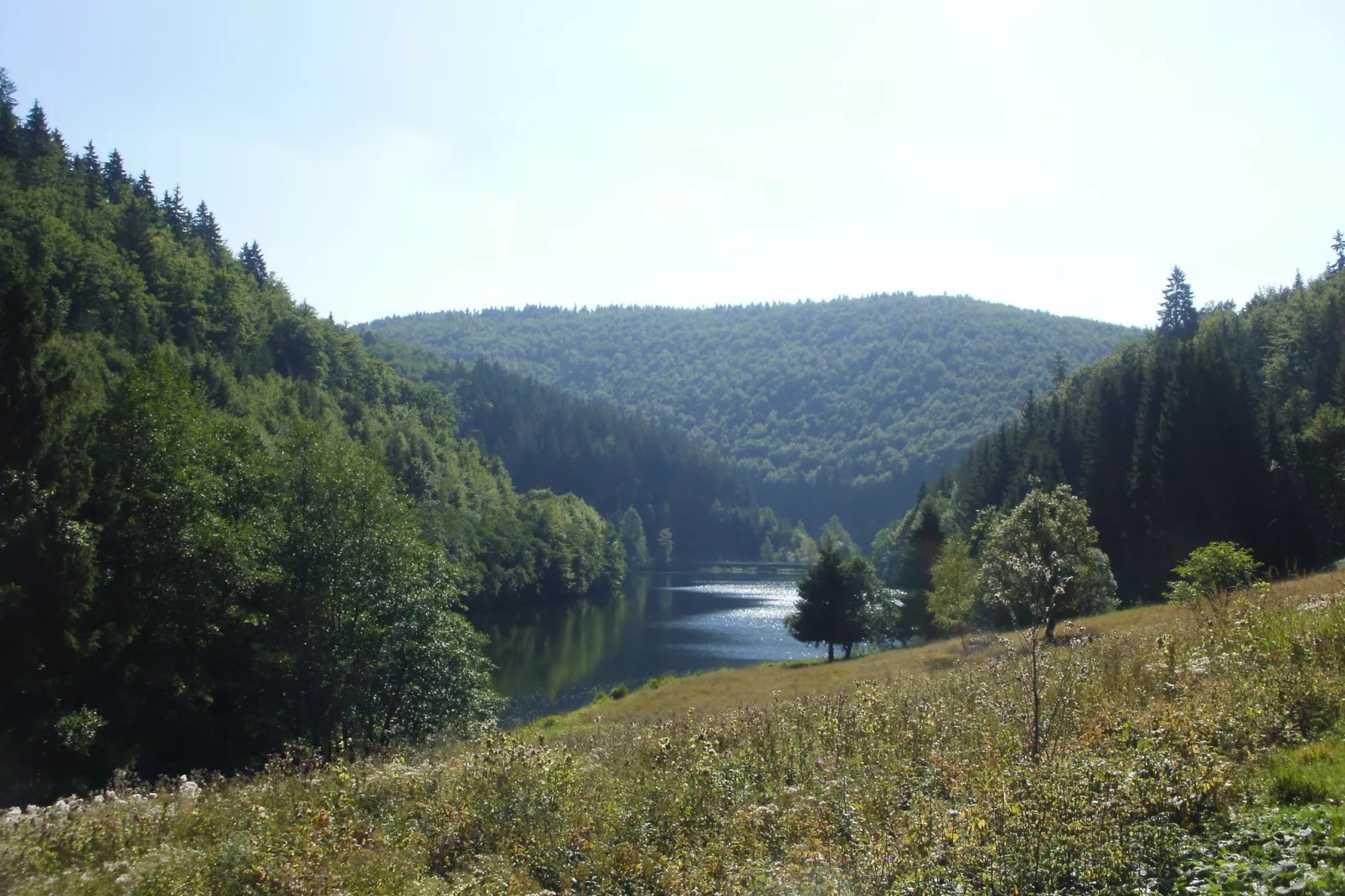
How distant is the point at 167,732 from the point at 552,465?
15384 centimetres

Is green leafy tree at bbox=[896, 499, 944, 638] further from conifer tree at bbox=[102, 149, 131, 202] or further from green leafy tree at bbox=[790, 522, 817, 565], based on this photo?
green leafy tree at bbox=[790, 522, 817, 565]

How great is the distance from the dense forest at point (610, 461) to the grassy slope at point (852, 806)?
151 meters

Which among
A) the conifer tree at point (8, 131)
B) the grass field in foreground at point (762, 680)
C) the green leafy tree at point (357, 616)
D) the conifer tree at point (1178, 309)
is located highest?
the conifer tree at point (8, 131)

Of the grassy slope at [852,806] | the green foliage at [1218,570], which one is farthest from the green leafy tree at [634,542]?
the grassy slope at [852,806]

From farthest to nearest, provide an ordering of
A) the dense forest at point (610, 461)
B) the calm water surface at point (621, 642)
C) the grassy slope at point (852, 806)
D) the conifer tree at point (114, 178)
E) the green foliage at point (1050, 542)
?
the dense forest at point (610, 461)
the conifer tree at point (114, 178)
the calm water surface at point (621, 642)
the green foliage at point (1050, 542)
the grassy slope at point (852, 806)

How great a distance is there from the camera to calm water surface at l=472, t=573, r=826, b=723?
4612 centimetres

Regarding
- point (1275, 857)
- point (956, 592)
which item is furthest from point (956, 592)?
point (1275, 857)

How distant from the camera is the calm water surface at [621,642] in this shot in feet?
151

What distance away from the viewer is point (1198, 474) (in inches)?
1711

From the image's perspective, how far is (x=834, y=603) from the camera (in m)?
50.2

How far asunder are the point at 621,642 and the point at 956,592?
90.0 ft


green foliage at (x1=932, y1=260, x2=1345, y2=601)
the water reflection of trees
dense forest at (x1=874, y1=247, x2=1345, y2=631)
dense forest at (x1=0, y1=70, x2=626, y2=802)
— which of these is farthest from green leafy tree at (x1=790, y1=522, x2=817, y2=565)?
dense forest at (x1=0, y1=70, x2=626, y2=802)

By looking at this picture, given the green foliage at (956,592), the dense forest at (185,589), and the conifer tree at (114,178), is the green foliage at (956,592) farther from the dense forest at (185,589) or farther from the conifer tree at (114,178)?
the conifer tree at (114,178)

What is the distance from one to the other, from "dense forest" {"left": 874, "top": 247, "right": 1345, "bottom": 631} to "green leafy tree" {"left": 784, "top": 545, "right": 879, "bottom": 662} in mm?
6401
